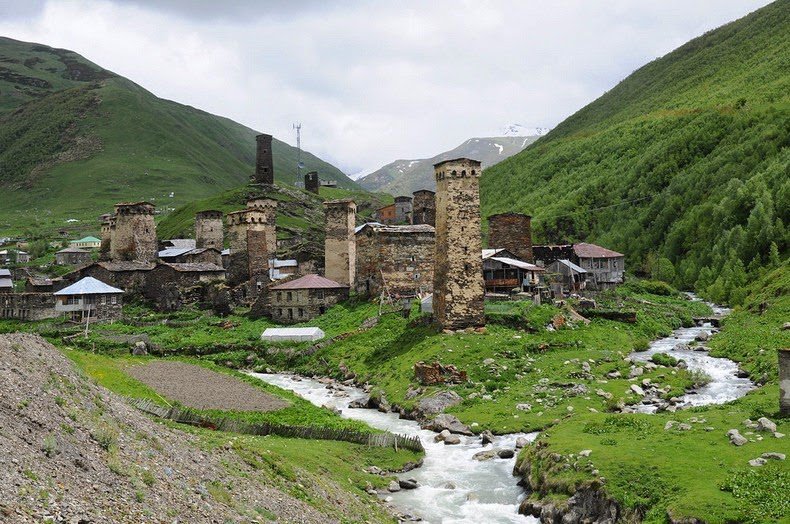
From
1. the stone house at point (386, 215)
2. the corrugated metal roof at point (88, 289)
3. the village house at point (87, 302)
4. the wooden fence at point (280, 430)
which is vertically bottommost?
the wooden fence at point (280, 430)

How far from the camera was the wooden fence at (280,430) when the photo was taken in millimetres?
29016

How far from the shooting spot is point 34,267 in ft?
315

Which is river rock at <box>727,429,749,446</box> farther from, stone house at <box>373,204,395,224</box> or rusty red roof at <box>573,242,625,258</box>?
stone house at <box>373,204,395,224</box>

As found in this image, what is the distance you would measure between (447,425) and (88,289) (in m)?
43.0

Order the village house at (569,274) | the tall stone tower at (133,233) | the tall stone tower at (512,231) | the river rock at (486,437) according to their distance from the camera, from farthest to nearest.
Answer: the tall stone tower at (133,233) < the tall stone tower at (512,231) < the village house at (569,274) < the river rock at (486,437)

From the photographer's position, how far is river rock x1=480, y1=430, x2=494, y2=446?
3027 cm

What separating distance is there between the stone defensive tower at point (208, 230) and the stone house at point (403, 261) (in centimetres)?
3052

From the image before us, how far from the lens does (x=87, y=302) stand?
6450cm

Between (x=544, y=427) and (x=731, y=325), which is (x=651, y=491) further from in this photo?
(x=731, y=325)

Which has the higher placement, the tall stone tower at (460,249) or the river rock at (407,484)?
the tall stone tower at (460,249)

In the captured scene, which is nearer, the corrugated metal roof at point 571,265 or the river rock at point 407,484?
the river rock at point 407,484

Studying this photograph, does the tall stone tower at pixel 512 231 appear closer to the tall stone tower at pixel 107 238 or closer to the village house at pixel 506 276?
the village house at pixel 506 276

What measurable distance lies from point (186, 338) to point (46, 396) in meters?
38.7

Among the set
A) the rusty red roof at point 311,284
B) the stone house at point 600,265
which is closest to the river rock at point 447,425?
the rusty red roof at point 311,284
